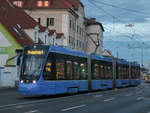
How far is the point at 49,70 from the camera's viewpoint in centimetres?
1894

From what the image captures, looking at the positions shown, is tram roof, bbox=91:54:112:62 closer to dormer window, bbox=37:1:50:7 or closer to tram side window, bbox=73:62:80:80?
tram side window, bbox=73:62:80:80

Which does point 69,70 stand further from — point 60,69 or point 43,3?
point 43,3

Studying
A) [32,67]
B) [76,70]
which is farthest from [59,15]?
[32,67]

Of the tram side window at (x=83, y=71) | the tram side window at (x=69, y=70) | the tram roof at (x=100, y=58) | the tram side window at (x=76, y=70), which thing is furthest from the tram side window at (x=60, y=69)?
the tram roof at (x=100, y=58)

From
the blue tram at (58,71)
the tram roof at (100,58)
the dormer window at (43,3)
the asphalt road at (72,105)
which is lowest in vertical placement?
the asphalt road at (72,105)

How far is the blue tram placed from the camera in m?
18.5

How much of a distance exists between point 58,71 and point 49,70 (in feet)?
3.23

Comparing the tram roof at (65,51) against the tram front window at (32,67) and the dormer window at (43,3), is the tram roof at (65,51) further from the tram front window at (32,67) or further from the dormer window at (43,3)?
the dormer window at (43,3)

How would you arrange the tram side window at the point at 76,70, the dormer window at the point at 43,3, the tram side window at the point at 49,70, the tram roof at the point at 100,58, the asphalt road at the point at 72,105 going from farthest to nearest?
the dormer window at the point at 43,3, the tram roof at the point at 100,58, the tram side window at the point at 76,70, the tram side window at the point at 49,70, the asphalt road at the point at 72,105

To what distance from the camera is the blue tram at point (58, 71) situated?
1847 centimetres

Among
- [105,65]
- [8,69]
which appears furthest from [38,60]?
[8,69]

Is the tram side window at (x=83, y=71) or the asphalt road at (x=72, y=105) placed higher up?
the tram side window at (x=83, y=71)

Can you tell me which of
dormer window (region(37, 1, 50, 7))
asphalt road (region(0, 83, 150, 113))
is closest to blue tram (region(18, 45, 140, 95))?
asphalt road (region(0, 83, 150, 113))

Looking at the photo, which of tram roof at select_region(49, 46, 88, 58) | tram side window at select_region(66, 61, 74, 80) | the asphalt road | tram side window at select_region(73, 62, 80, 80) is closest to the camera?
the asphalt road
